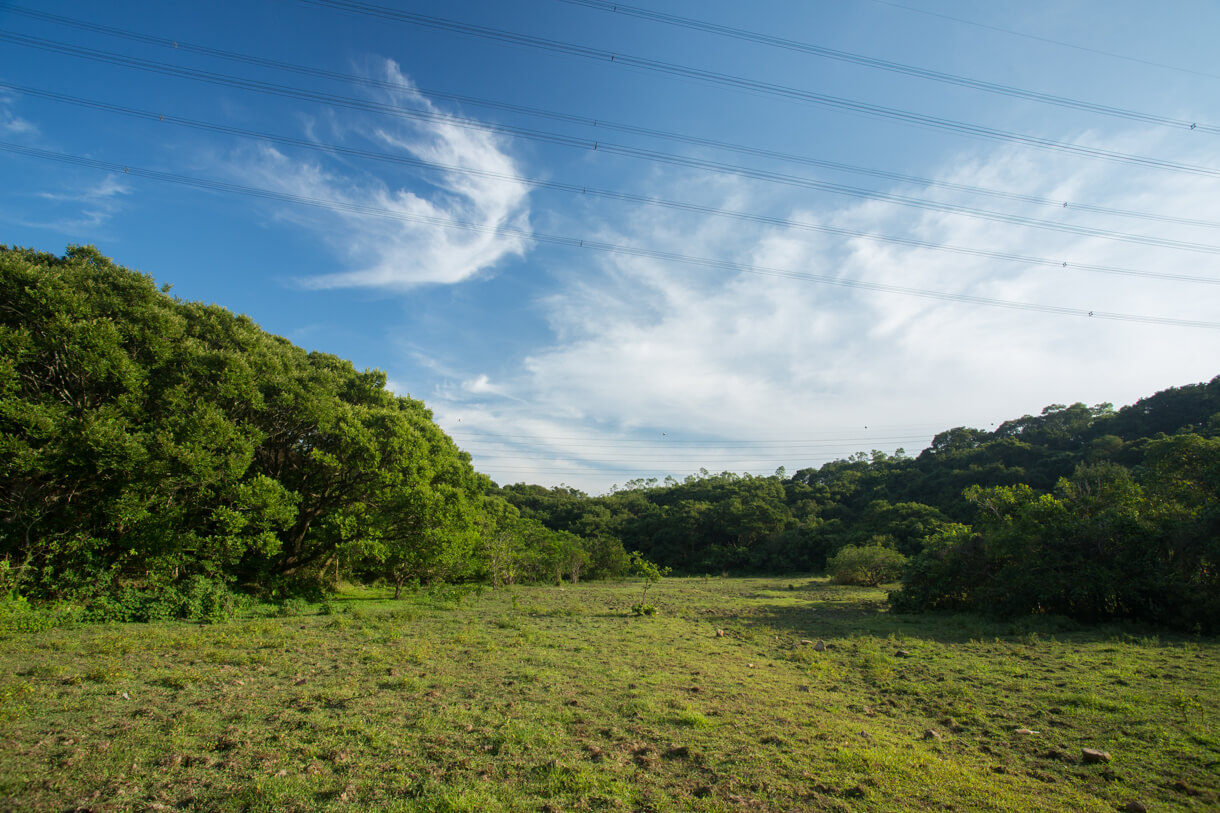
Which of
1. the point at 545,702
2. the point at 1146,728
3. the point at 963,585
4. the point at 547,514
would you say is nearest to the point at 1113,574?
the point at 963,585

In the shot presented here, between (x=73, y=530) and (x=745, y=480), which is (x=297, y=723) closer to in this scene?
(x=73, y=530)

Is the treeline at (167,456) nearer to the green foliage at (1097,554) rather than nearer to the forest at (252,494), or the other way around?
the forest at (252,494)

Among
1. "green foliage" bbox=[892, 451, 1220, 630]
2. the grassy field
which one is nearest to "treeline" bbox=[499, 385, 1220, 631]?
"green foliage" bbox=[892, 451, 1220, 630]

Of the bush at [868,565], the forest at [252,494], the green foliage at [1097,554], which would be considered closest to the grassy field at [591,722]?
the green foliage at [1097,554]

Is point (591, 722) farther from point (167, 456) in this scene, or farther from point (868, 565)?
point (868, 565)

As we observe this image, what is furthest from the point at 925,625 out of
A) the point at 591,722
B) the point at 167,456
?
the point at 167,456

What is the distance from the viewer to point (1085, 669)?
9.95 m

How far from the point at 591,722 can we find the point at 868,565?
2983 centimetres

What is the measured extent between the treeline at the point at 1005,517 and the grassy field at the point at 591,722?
8.12ft

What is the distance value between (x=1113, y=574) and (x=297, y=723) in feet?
65.8

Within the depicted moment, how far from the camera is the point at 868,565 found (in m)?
31.4

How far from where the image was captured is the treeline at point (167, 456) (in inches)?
483

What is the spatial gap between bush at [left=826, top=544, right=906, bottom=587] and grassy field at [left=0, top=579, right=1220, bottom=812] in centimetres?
1843

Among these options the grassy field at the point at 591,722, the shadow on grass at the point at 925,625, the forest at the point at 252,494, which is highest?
the forest at the point at 252,494
